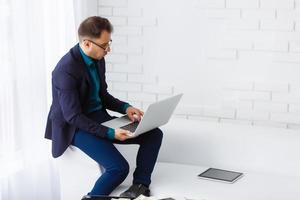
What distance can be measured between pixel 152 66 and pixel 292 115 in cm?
104

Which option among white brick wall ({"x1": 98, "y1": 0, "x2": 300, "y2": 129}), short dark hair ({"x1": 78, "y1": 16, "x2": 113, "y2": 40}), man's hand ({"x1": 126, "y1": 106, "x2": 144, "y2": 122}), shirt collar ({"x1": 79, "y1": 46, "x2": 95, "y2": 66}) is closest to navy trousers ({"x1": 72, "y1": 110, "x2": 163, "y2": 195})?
A: man's hand ({"x1": 126, "y1": 106, "x2": 144, "y2": 122})

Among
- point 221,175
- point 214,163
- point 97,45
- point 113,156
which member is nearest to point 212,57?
point 214,163

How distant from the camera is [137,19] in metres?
4.14

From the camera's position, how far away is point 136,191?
304cm

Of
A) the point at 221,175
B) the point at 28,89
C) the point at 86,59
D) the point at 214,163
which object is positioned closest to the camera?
the point at 86,59

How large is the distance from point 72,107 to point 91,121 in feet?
0.41

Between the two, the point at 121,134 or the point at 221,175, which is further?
the point at 221,175

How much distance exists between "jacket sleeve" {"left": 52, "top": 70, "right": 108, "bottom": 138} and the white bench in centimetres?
25

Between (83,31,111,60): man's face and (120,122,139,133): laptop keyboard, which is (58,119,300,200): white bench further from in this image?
(83,31,111,60): man's face

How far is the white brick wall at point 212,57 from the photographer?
3.80m

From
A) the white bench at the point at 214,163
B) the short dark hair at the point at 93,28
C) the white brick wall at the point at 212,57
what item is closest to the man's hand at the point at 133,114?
the white bench at the point at 214,163

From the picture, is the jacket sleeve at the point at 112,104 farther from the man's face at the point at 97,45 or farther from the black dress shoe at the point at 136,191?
the black dress shoe at the point at 136,191

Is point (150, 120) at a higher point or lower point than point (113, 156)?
higher

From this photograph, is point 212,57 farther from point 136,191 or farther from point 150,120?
point 136,191
